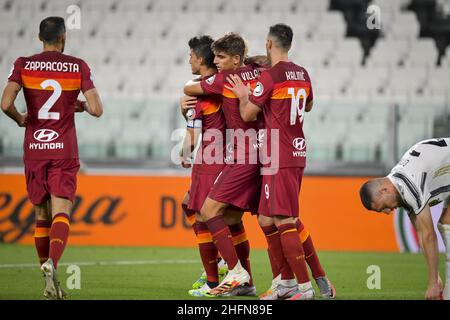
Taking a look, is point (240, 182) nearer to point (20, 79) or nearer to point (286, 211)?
point (286, 211)

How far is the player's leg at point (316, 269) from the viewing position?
7.60 meters

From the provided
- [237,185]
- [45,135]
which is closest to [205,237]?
[237,185]

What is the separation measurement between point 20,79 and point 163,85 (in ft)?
31.7

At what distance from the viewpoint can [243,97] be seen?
Result: 7.49 m

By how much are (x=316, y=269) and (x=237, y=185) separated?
94 centimetres

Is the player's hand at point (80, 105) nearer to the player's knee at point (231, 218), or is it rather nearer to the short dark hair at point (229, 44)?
the short dark hair at point (229, 44)

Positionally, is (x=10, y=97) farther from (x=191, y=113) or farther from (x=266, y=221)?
(x=266, y=221)

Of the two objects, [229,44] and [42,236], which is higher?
[229,44]

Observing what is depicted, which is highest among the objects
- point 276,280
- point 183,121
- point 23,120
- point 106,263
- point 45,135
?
point 23,120

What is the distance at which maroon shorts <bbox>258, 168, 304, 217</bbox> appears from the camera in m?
7.29

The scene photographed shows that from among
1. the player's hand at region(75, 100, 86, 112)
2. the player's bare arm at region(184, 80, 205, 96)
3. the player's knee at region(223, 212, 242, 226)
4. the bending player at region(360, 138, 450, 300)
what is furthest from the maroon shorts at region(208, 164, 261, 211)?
the player's hand at region(75, 100, 86, 112)

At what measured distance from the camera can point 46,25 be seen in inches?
298

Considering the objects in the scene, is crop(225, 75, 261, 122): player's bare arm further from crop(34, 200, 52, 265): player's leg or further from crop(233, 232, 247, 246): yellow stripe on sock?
crop(34, 200, 52, 265): player's leg

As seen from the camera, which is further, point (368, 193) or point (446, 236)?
point (446, 236)
